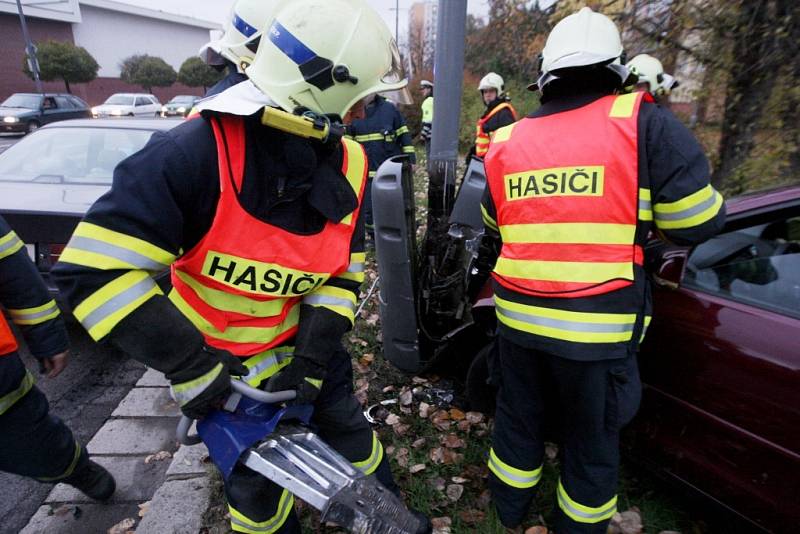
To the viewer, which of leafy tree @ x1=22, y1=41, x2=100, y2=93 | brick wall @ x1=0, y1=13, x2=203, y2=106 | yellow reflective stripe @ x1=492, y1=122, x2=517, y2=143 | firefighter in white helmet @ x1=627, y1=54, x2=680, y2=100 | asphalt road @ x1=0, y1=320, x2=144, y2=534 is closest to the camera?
yellow reflective stripe @ x1=492, y1=122, x2=517, y2=143

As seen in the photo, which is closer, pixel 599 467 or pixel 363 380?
pixel 599 467

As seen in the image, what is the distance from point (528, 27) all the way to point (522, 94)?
7599 millimetres

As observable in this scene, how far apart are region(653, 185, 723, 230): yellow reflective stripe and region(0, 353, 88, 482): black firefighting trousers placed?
7.85 feet

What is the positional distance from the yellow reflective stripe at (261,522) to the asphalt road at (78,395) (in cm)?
139

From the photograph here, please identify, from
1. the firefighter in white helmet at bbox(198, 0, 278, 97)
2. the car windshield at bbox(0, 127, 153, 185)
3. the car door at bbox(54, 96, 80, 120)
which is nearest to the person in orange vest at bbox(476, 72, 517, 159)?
the car windshield at bbox(0, 127, 153, 185)

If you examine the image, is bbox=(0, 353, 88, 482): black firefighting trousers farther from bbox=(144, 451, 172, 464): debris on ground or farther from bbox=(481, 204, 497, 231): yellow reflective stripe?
bbox=(481, 204, 497, 231): yellow reflective stripe

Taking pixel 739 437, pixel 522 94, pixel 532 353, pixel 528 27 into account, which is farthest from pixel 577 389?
pixel 522 94

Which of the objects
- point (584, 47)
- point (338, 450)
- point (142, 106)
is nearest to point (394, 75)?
point (584, 47)

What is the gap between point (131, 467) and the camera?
2.66 m

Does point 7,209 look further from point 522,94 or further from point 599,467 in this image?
point 522,94

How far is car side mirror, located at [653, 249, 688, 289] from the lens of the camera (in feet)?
6.37

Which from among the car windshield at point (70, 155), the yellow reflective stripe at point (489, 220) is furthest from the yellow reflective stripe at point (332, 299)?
the car windshield at point (70, 155)

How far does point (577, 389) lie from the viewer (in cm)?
180

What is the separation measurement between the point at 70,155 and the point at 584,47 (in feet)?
14.1
